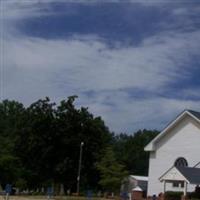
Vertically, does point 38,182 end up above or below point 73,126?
below

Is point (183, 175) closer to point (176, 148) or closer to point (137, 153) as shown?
point (176, 148)

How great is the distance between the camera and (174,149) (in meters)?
70.6

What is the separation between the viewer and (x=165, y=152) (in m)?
71.4

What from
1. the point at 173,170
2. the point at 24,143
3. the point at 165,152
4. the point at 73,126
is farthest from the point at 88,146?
the point at 173,170

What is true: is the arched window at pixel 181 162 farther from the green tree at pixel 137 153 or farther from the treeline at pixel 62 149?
the green tree at pixel 137 153

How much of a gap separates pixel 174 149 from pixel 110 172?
19568 millimetres

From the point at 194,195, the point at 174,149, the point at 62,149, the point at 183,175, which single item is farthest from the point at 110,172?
the point at 194,195

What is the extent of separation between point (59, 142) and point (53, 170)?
4.21 meters

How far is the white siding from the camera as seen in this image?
225 feet

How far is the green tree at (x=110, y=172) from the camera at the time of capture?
8781 cm

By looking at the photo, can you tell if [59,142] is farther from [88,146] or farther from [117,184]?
[117,184]

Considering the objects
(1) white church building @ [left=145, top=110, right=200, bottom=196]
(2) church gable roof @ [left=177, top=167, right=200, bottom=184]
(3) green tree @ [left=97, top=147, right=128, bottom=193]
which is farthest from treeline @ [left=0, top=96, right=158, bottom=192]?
(2) church gable roof @ [left=177, top=167, right=200, bottom=184]

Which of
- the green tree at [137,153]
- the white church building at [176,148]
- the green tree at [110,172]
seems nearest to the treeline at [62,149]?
the green tree at [110,172]

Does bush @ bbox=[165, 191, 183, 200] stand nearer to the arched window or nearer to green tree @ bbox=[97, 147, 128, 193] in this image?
the arched window
